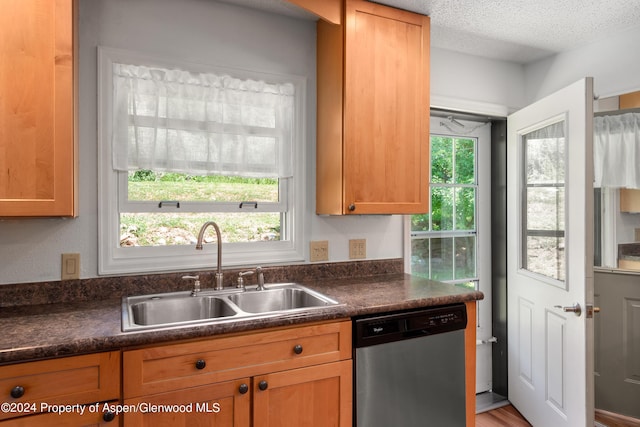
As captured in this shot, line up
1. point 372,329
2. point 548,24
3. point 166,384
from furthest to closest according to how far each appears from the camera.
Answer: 1. point 548,24
2. point 372,329
3. point 166,384

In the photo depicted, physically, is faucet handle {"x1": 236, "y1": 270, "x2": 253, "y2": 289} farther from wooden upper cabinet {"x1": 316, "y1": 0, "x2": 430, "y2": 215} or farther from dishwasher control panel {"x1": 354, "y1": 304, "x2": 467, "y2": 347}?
Answer: dishwasher control panel {"x1": 354, "y1": 304, "x2": 467, "y2": 347}

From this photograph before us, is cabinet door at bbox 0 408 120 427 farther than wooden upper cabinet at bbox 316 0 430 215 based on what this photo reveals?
No

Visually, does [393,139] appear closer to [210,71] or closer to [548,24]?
[210,71]

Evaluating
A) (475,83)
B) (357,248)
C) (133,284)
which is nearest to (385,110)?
(357,248)

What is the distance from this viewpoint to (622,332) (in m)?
2.50

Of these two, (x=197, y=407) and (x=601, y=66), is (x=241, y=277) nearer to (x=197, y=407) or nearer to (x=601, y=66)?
(x=197, y=407)

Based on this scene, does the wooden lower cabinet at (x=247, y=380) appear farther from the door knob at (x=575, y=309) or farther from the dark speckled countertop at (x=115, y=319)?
the door knob at (x=575, y=309)

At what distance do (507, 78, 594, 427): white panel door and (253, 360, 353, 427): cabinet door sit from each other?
127 centimetres

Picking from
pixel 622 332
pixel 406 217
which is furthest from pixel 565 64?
pixel 622 332

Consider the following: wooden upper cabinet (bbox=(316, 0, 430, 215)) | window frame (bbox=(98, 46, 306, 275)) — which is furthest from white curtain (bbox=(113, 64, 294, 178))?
wooden upper cabinet (bbox=(316, 0, 430, 215))

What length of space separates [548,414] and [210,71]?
8.55ft

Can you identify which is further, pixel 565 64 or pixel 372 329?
pixel 565 64

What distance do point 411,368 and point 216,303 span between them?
90cm

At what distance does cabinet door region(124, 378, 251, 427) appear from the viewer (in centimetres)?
129
